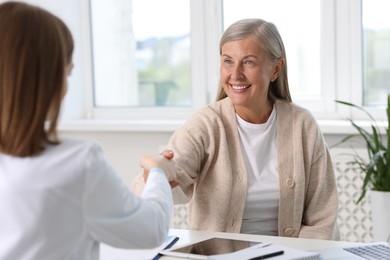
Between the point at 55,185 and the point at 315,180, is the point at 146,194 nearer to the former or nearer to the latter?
the point at 55,185

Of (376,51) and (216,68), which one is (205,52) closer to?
(216,68)

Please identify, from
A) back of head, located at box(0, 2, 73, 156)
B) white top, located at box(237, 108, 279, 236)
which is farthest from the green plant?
back of head, located at box(0, 2, 73, 156)

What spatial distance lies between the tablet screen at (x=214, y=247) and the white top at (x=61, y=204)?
1.65 ft

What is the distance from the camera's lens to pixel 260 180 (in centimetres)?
217

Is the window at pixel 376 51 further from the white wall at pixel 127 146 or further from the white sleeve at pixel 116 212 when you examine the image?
the white sleeve at pixel 116 212

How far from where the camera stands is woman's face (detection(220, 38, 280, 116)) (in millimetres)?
2205

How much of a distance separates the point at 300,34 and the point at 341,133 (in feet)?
1.98

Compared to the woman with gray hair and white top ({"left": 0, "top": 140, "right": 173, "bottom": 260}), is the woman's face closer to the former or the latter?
the woman with gray hair

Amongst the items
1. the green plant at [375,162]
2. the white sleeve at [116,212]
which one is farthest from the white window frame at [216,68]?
the white sleeve at [116,212]

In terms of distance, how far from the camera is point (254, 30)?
7.20 feet

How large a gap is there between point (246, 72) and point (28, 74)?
1.16 meters

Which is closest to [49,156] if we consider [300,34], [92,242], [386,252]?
[92,242]

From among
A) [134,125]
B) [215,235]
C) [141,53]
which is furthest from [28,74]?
[141,53]

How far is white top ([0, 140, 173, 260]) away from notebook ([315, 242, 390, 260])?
2.17 feet
